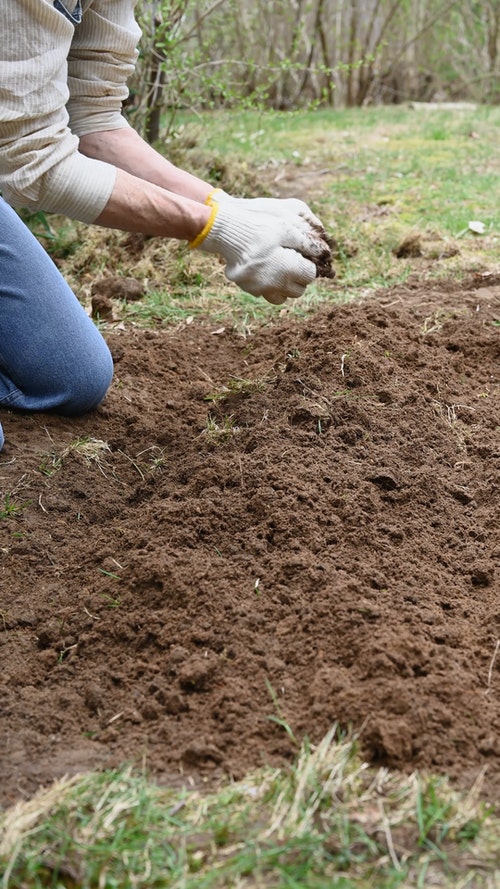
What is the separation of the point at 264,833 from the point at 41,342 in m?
1.89

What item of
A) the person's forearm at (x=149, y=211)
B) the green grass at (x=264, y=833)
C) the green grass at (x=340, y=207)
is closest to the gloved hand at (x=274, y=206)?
the person's forearm at (x=149, y=211)

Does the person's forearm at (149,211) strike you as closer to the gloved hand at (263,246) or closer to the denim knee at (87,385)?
the gloved hand at (263,246)

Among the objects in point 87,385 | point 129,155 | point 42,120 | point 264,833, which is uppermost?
point 42,120

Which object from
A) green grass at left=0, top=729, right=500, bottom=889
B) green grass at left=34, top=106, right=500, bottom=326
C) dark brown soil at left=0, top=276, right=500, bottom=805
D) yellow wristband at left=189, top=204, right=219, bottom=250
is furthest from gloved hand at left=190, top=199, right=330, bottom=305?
green grass at left=0, top=729, right=500, bottom=889

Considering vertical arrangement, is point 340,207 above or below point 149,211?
below

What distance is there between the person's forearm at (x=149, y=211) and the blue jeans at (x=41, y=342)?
0.41 m

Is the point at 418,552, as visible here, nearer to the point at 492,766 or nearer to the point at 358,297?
the point at 492,766

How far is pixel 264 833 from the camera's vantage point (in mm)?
1396

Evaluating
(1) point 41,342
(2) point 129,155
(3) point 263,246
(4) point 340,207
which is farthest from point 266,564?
(4) point 340,207

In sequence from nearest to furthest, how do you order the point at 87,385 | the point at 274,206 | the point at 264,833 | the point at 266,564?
the point at 264,833 → the point at 266,564 → the point at 274,206 → the point at 87,385

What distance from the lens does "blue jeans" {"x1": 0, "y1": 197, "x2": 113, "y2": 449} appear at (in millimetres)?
2824

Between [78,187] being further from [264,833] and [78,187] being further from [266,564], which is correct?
[264,833]

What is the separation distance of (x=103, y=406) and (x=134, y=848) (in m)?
1.79

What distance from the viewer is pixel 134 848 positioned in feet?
4.51
